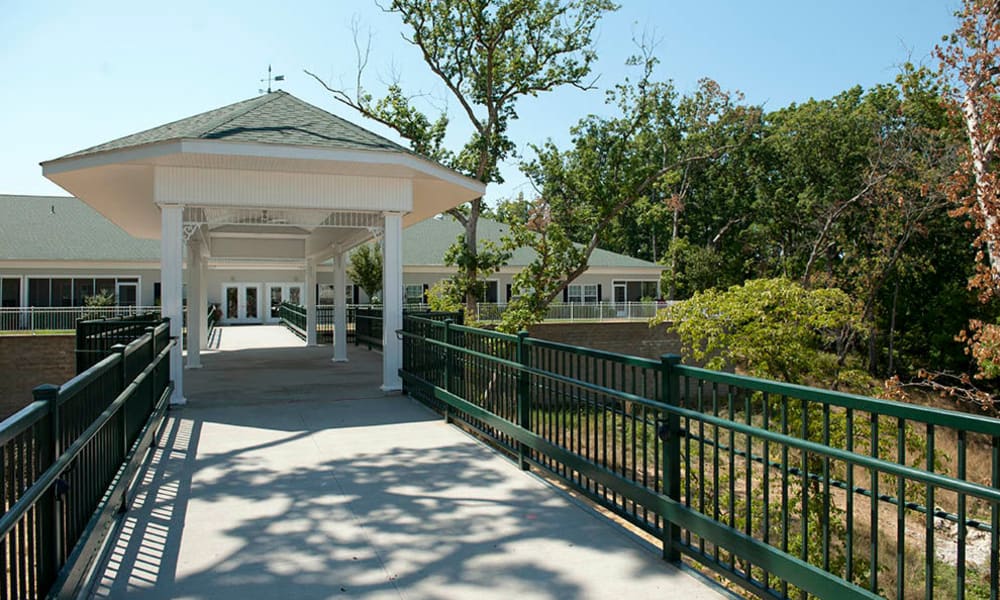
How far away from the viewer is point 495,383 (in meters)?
6.89

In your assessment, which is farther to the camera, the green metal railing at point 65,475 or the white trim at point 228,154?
the white trim at point 228,154

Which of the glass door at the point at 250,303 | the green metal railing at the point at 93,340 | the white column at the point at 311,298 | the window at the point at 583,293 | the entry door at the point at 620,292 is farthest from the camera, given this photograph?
the glass door at the point at 250,303

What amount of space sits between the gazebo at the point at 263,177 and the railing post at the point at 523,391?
4.91m

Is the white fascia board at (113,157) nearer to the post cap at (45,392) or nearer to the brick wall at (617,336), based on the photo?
the post cap at (45,392)

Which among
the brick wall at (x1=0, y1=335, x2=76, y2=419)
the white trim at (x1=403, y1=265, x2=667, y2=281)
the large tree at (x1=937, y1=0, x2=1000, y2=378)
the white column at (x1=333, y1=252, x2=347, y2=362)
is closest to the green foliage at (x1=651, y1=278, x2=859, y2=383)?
the large tree at (x1=937, y1=0, x2=1000, y2=378)

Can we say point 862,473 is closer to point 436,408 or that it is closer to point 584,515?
point 436,408

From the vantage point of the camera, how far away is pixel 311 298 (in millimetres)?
22016

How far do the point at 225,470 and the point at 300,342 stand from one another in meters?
18.1

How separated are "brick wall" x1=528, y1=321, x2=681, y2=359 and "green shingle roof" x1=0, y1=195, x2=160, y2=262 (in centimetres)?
1624

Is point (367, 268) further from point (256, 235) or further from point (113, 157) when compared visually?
point (113, 157)

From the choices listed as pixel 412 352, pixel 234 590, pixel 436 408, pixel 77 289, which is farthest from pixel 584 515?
pixel 77 289

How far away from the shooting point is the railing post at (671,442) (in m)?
4.09

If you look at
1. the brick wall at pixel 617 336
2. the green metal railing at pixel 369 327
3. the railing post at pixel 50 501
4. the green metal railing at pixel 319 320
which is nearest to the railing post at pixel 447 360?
the railing post at pixel 50 501

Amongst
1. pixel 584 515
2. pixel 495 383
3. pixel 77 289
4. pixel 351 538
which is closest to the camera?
pixel 351 538
